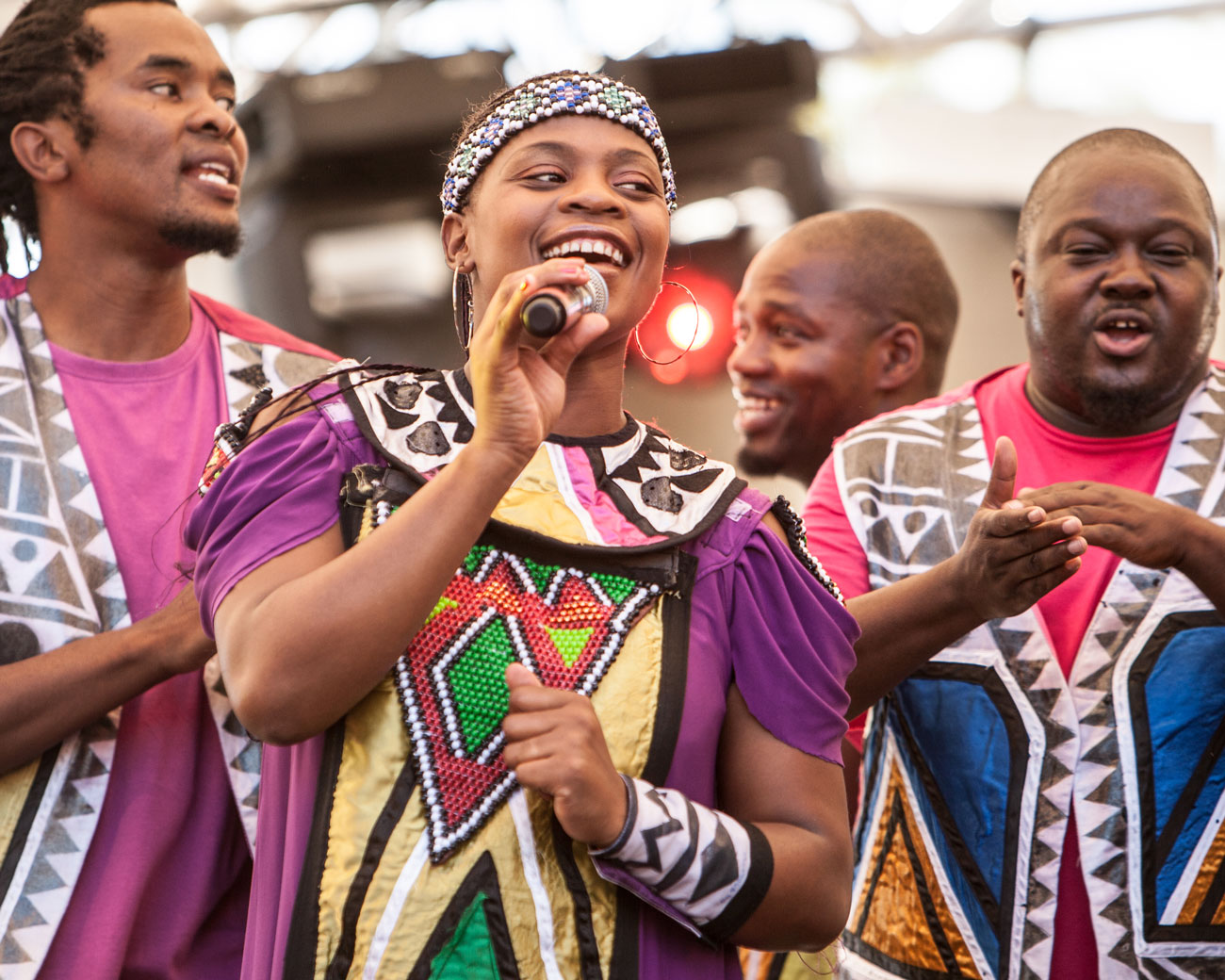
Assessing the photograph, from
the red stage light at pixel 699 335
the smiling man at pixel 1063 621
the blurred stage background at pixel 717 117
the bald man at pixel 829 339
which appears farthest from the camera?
the red stage light at pixel 699 335

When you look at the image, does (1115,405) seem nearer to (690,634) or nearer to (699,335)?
(690,634)

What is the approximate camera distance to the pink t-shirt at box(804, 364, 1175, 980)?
7.79ft

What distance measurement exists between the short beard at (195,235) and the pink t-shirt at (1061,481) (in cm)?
112

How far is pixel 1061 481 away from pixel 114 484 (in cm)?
158

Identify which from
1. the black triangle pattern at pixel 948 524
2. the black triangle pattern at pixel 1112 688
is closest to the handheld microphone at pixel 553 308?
the black triangle pattern at pixel 948 524

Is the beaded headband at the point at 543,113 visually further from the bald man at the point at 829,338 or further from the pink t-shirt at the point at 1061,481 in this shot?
the bald man at the point at 829,338

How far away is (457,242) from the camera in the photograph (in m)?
1.94

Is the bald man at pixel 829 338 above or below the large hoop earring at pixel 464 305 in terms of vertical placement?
above

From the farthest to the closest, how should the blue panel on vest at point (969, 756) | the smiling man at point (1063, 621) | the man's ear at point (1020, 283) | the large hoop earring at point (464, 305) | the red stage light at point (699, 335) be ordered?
the red stage light at point (699, 335)
the man's ear at point (1020, 283)
the blue panel on vest at point (969, 756)
the smiling man at point (1063, 621)
the large hoop earring at point (464, 305)

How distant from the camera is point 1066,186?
276 centimetres

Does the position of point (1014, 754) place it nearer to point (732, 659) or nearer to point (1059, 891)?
point (1059, 891)

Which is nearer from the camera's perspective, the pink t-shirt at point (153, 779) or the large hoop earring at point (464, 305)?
the large hoop earring at point (464, 305)

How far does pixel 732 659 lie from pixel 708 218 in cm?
646

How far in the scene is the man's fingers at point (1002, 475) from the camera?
217 centimetres
